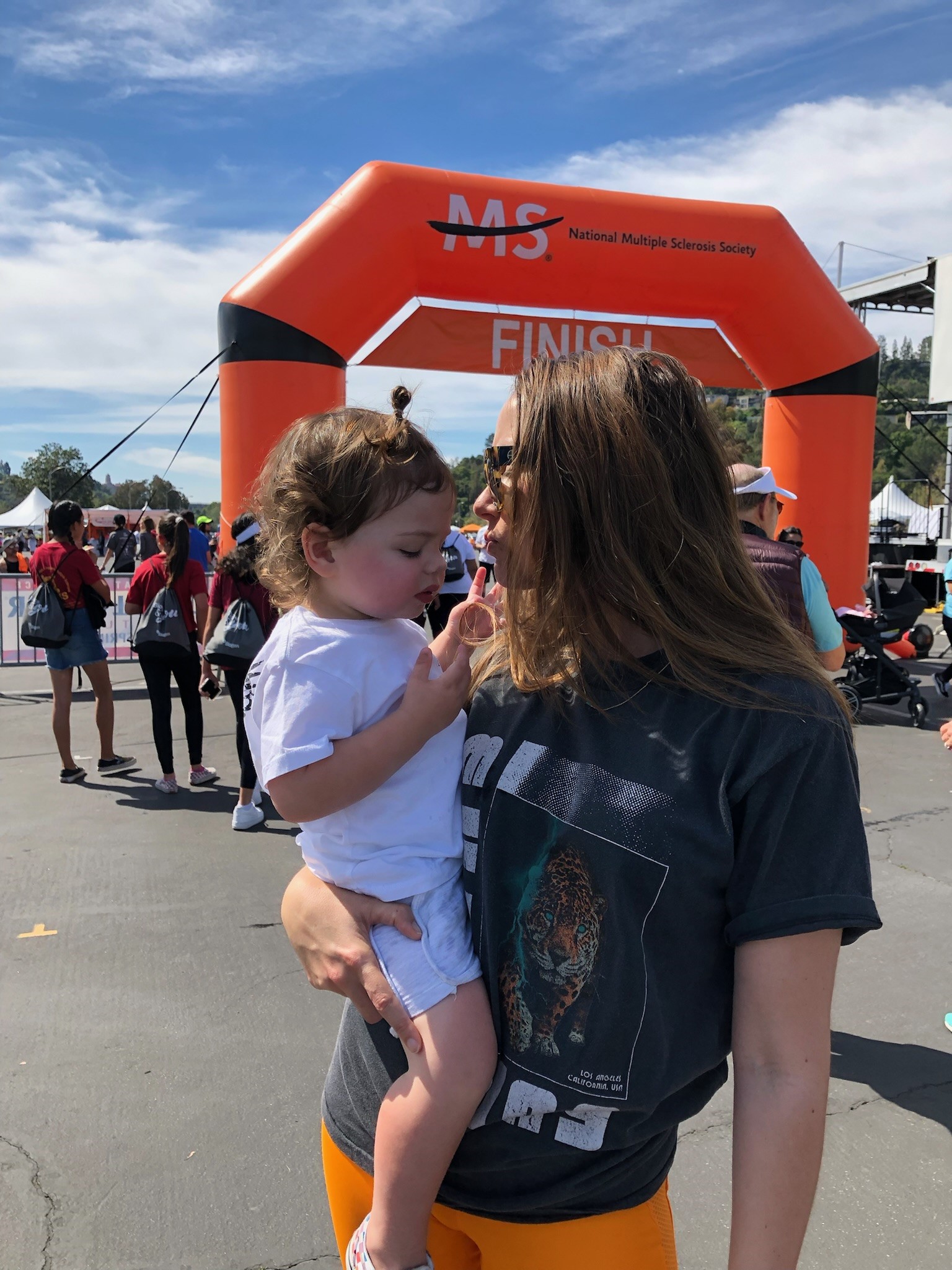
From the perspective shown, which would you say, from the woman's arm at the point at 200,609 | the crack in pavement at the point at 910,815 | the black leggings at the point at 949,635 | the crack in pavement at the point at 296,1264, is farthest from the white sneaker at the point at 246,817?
the black leggings at the point at 949,635

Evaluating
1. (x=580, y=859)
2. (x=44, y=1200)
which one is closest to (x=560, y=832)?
(x=580, y=859)

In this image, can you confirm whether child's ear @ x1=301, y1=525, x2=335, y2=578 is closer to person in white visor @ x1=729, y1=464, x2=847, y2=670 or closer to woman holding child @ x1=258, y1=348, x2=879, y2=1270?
woman holding child @ x1=258, y1=348, x2=879, y2=1270

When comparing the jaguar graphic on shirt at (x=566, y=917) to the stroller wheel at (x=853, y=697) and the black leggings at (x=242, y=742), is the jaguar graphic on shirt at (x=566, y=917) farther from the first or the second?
the stroller wheel at (x=853, y=697)


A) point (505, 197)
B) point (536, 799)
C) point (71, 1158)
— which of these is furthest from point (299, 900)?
point (505, 197)

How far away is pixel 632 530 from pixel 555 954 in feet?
1.75

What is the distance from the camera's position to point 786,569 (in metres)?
3.64

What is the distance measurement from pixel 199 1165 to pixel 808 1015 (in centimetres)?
222

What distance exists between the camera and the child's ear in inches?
54.2

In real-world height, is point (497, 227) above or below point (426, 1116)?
above

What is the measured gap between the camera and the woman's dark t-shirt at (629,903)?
3.17ft

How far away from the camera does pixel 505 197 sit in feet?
25.1

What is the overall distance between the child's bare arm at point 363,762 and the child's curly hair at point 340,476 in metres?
0.31

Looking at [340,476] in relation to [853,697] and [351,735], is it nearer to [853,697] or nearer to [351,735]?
[351,735]

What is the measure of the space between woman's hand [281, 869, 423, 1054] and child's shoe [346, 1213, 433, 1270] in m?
0.27
